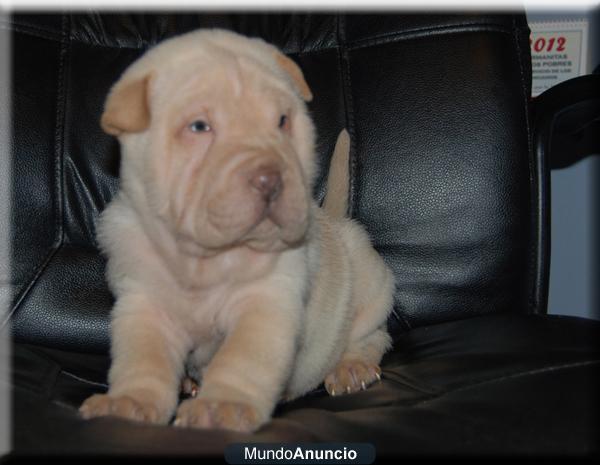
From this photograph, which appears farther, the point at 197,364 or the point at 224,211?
the point at 197,364

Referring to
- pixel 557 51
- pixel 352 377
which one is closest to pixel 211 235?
pixel 352 377

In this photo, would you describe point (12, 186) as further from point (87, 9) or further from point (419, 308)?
point (419, 308)

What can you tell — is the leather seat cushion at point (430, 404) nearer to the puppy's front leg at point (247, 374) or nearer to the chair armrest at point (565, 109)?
the puppy's front leg at point (247, 374)

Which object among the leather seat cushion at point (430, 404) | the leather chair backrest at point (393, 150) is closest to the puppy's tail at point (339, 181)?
the leather chair backrest at point (393, 150)

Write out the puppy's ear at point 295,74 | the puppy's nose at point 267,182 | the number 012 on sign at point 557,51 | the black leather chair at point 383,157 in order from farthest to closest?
the number 012 on sign at point 557,51
the black leather chair at point 383,157
the puppy's ear at point 295,74
the puppy's nose at point 267,182

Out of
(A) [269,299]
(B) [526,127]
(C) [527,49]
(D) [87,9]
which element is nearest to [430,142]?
(B) [526,127]

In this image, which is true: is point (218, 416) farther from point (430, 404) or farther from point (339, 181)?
point (339, 181)
